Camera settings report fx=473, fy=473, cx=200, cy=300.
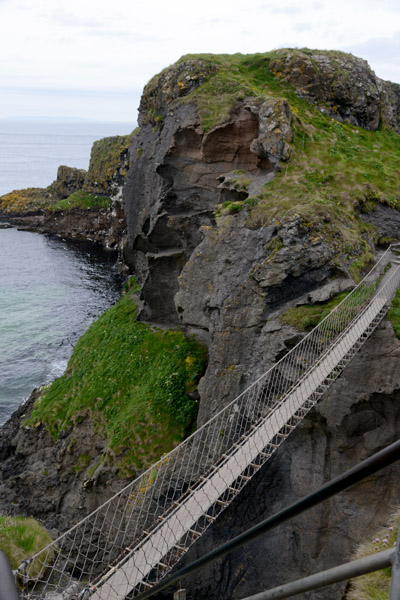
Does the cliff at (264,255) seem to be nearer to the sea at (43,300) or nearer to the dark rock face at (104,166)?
the sea at (43,300)

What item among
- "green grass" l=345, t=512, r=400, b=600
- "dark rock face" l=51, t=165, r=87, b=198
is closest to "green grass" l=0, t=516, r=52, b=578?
"green grass" l=345, t=512, r=400, b=600

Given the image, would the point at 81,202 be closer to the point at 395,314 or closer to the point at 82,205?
the point at 82,205

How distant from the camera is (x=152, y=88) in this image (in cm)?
2648

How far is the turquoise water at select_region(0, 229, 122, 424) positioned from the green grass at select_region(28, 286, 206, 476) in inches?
218

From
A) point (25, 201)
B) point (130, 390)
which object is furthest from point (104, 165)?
point (130, 390)

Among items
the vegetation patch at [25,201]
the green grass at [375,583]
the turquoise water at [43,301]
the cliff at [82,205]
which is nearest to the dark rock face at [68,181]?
the cliff at [82,205]

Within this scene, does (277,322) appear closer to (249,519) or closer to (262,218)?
(262,218)

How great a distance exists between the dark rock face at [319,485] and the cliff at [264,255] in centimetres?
4

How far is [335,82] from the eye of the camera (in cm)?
2386

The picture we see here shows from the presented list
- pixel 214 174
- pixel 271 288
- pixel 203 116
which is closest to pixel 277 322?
pixel 271 288

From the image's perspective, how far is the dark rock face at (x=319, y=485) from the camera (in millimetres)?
12211

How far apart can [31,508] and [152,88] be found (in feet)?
72.0

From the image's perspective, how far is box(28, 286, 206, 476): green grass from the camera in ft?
58.2

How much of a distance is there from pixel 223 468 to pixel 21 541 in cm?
504
